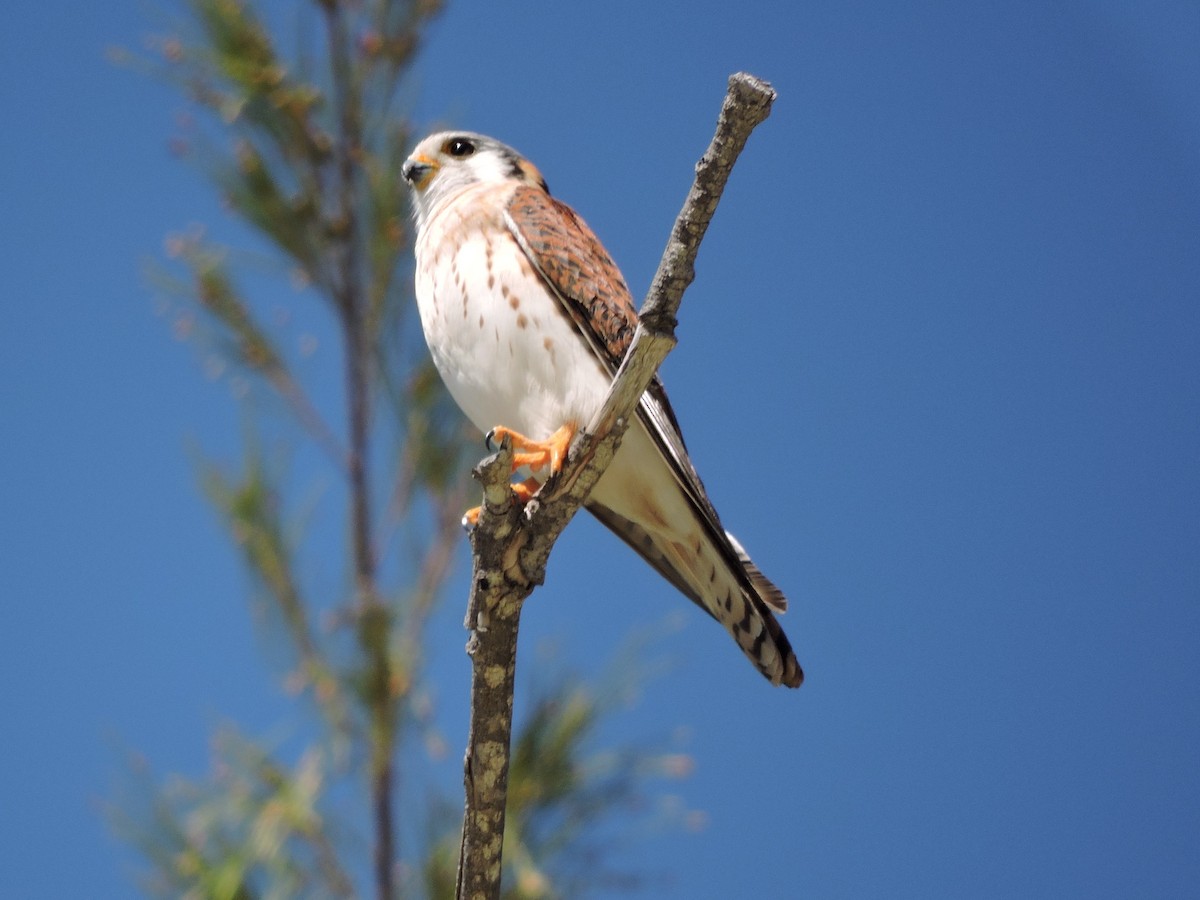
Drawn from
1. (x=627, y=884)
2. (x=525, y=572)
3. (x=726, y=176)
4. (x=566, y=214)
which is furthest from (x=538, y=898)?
(x=726, y=176)

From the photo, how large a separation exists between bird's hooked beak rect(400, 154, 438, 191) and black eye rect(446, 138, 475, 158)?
0.05 metres

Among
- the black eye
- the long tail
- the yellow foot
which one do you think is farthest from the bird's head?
the long tail

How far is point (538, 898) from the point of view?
2.53 meters

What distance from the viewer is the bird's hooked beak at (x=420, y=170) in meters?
2.60

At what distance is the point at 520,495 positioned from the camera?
74.4 inches

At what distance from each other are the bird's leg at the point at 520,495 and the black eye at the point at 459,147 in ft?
2.75

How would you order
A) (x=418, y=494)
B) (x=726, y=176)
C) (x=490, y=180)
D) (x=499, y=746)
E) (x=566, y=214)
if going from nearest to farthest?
(x=726, y=176) < (x=499, y=746) < (x=566, y=214) < (x=490, y=180) < (x=418, y=494)

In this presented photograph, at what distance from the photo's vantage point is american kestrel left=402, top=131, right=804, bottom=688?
6.89 ft

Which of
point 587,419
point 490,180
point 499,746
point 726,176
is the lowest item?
point 499,746

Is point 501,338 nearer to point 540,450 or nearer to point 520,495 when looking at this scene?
point 540,450

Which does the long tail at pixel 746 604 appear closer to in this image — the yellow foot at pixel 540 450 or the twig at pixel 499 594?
the yellow foot at pixel 540 450

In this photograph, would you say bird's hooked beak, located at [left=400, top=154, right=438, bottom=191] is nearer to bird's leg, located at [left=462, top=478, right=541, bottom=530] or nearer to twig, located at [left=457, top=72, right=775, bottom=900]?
bird's leg, located at [left=462, top=478, right=541, bottom=530]

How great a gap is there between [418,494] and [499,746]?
3.58 feet

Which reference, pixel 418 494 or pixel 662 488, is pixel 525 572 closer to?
pixel 662 488
